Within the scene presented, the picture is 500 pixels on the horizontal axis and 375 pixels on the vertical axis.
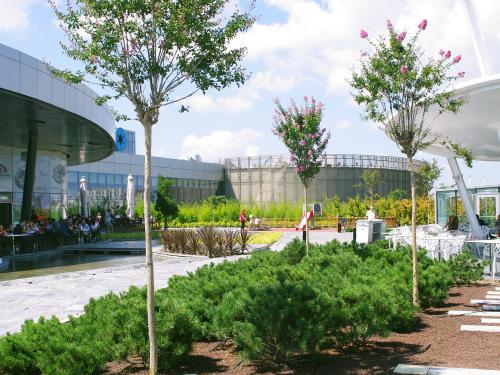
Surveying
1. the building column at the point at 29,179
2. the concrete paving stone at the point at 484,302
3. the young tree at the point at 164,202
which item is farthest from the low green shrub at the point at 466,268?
Result: the young tree at the point at 164,202

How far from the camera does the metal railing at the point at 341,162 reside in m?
54.9

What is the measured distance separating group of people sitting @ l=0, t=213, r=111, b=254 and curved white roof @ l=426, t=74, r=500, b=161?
14.5m

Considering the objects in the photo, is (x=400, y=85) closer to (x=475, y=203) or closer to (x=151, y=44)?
(x=151, y=44)

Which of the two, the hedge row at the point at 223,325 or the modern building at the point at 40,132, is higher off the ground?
the modern building at the point at 40,132

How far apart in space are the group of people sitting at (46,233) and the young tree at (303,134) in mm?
10327

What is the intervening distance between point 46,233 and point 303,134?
1273 centimetres

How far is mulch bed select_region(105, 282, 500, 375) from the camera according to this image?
5.64m

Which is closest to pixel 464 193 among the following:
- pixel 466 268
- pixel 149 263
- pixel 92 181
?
pixel 466 268

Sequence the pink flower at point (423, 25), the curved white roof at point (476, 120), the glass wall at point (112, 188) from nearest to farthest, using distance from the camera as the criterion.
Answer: the pink flower at point (423, 25) → the curved white roof at point (476, 120) → the glass wall at point (112, 188)

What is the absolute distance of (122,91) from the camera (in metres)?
5.41

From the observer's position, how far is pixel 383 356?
6086 mm

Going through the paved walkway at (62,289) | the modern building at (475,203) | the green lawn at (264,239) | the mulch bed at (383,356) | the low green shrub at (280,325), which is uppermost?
the modern building at (475,203)

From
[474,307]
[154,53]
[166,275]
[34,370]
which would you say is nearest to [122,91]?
[154,53]

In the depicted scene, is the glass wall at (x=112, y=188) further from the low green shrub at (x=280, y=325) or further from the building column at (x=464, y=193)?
the low green shrub at (x=280, y=325)
